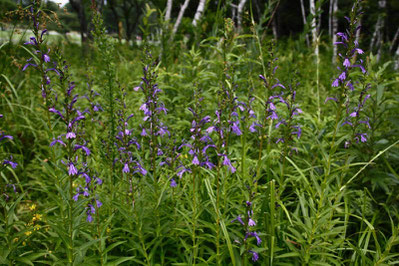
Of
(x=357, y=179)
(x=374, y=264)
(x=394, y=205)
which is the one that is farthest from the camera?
(x=357, y=179)

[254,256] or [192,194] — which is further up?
[192,194]

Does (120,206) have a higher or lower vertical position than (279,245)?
higher

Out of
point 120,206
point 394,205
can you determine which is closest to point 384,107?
point 394,205

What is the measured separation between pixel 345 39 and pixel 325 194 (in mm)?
1181

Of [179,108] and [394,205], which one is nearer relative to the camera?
[394,205]

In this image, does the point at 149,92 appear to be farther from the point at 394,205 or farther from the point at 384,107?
the point at 384,107

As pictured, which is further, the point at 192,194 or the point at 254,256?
the point at 192,194

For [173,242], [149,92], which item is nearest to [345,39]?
[149,92]

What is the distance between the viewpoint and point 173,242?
236cm

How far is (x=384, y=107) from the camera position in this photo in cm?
331

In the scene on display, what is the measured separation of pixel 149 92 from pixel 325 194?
5.21 feet

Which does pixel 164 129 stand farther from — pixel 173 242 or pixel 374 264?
pixel 374 264

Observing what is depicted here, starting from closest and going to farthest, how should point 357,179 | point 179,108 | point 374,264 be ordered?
point 374,264
point 357,179
point 179,108

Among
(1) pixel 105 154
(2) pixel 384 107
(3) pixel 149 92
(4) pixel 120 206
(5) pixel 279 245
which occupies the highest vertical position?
(3) pixel 149 92
